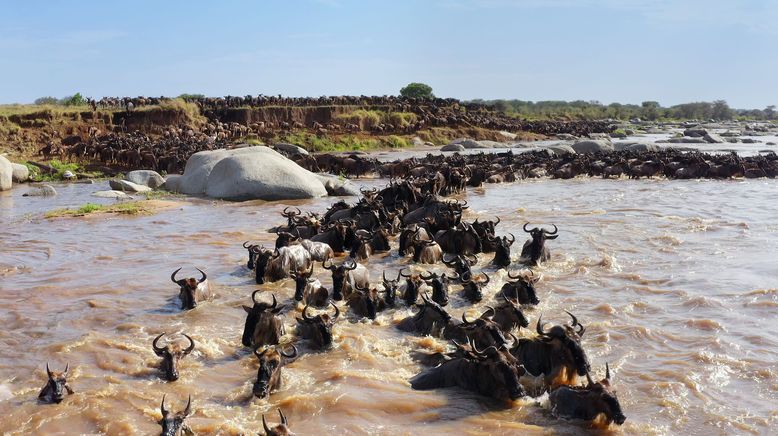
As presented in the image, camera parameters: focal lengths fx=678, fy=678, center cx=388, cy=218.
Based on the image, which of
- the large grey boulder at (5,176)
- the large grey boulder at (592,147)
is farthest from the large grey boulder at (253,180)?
the large grey boulder at (592,147)

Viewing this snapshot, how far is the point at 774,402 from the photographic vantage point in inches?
249

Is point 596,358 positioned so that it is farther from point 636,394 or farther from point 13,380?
point 13,380

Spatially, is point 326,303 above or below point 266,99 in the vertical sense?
below

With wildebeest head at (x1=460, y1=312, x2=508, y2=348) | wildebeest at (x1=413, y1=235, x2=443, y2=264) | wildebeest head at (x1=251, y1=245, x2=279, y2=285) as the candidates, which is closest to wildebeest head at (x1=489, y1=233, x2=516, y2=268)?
wildebeest at (x1=413, y1=235, x2=443, y2=264)

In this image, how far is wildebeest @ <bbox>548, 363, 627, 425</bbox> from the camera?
5680mm

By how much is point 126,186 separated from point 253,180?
518 cm

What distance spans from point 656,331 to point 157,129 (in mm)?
38470

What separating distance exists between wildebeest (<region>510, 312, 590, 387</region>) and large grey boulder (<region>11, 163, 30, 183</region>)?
24.6 m

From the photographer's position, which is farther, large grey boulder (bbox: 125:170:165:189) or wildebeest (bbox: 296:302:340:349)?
large grey boulder (bbox: 125:170:165:189)

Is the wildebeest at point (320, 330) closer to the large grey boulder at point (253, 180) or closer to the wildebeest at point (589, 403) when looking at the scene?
the wildebeest at point (589, 403)

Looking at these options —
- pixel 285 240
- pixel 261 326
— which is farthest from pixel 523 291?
pixel 285 240

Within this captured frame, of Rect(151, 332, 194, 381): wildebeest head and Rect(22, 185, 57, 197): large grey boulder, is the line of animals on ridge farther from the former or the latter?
Rect(22, 185, 57, 197): large grey boulder

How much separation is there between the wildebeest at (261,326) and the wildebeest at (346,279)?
1696 millimetres

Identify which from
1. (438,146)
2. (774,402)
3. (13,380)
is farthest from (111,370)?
(438,146)
